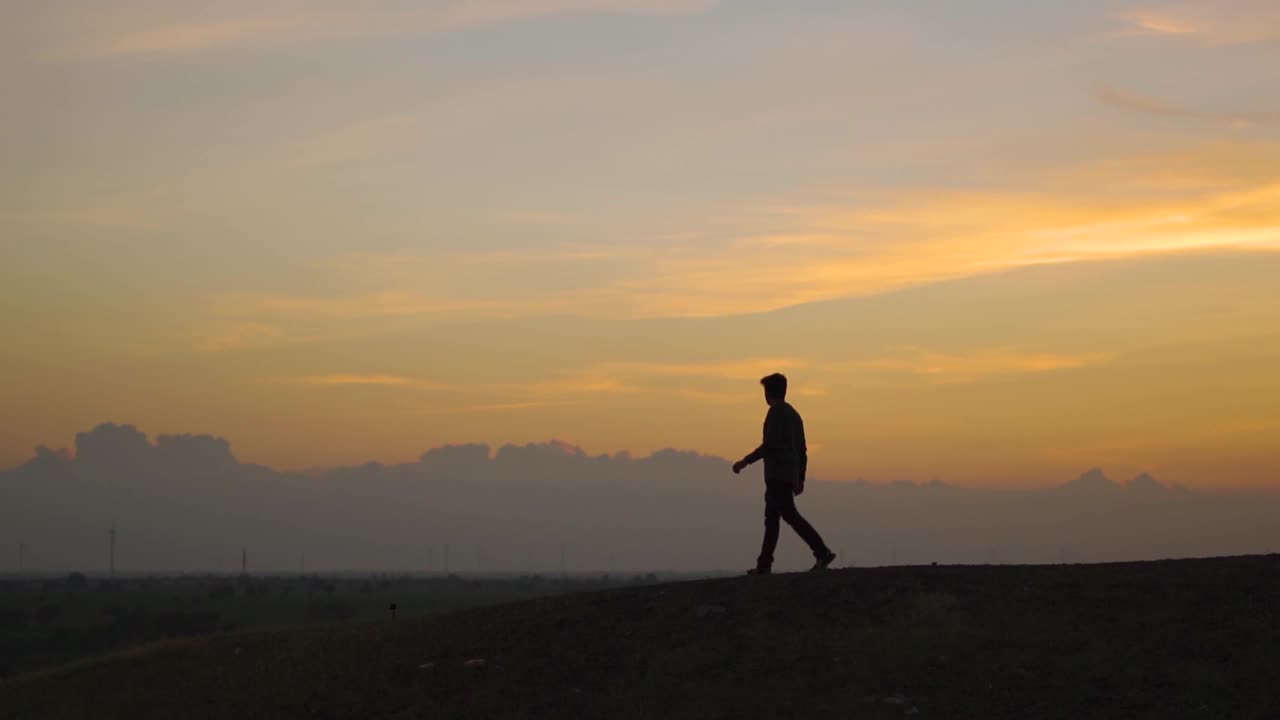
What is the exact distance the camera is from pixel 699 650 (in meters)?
17.6

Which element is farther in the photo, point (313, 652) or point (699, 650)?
point (313, 652)

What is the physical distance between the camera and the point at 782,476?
68.1 ft

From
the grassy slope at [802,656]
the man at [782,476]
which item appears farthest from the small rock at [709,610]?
the man at [782,476]

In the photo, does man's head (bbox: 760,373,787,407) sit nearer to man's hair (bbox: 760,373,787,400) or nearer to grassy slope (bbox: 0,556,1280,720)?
man's hair (bbox: 760,373,787,400)

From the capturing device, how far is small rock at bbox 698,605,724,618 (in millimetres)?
18719

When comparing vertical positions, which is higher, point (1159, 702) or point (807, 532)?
point (807, 532)

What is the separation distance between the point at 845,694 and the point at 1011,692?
1682 mm

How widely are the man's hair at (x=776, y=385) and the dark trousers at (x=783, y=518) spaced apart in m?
1.36

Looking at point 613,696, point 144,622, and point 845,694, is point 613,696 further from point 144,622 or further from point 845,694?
point 144,622

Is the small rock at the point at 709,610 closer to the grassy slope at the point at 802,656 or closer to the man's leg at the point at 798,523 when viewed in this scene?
the grassy slope at the point at 802,656

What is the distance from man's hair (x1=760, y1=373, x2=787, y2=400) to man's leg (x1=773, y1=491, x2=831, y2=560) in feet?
4.69

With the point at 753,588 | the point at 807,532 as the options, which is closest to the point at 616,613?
the point at 753,588

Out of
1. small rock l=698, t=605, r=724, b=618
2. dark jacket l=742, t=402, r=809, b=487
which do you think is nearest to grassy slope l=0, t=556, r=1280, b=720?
small rock l=698, t=605, r=724, b=618

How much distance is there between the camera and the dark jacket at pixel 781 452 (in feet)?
68.1
